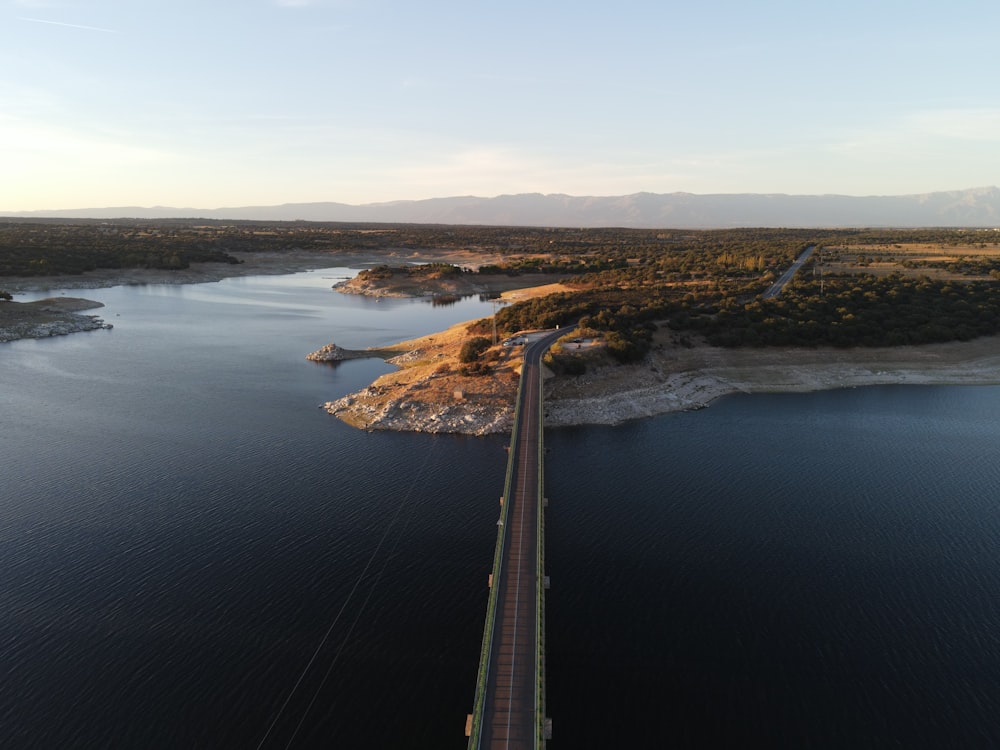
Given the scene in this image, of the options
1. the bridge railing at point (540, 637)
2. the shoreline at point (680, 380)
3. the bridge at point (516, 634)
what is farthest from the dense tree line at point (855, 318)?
the bridge railing at point (540, 637)

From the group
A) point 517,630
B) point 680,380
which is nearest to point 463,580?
point 517,630

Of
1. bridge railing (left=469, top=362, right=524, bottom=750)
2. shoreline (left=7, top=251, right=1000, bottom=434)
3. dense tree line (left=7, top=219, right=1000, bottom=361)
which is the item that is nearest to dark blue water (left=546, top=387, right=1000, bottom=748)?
bridge railing (left=469, top=362, right=524, bottom=750)

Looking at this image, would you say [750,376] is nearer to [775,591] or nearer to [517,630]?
[775,591]

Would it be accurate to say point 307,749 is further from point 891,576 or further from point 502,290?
point 502,290

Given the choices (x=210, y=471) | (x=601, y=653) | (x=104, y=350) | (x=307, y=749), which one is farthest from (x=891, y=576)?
(x=104, y=350)

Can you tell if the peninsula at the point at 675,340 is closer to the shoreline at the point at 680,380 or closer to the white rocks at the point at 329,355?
the shoreline at the point at 680,380

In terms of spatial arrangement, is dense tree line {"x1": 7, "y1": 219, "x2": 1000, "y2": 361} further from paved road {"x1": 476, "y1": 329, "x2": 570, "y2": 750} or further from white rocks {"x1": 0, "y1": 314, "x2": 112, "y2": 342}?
white rocks {"x1": 0, "y1": 314, "x2": 112, "y2": 342}
